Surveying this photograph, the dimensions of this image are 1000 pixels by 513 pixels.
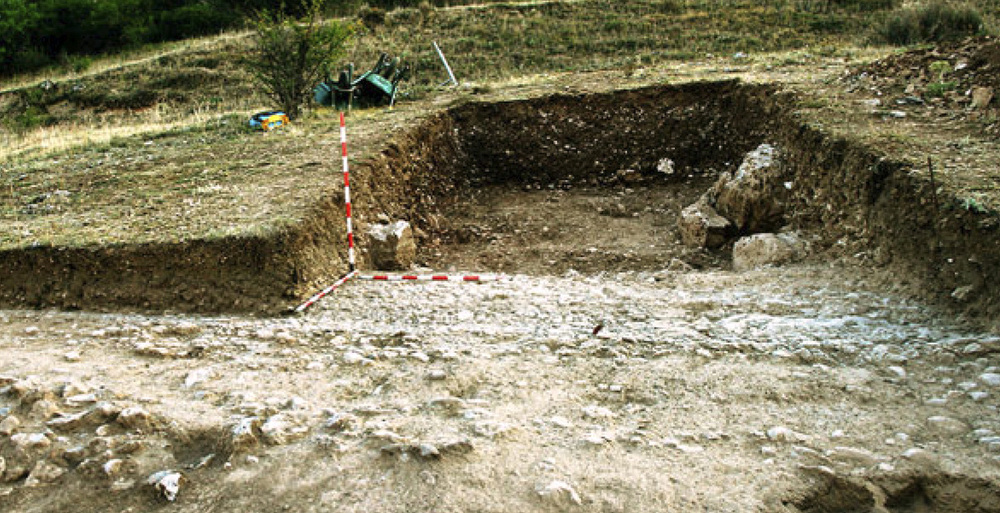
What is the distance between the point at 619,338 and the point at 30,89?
2833 cm

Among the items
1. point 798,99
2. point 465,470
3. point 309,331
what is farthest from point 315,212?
point 798,99

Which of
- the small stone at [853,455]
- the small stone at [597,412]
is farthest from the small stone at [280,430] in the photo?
the small stone at [853,455]

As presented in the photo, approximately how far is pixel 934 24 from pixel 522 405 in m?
13.0

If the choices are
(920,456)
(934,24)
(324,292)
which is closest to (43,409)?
(324,292)

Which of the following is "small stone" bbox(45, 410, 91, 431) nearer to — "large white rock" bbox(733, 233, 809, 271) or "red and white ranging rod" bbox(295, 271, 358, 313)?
"red and white ranging rod" bbox(295, 271, 358, 313)

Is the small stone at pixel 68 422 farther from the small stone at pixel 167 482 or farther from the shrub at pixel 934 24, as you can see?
the shrub at pixel 934 24

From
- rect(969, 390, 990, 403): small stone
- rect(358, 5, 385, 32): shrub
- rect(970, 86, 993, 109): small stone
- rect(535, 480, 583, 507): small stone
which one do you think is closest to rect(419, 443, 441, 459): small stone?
rect(535, 480, 583, 507): small stone

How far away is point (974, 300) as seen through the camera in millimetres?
4234

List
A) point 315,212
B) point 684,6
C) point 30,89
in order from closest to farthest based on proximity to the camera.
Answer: point 315,212, point 684,6, point 30,89

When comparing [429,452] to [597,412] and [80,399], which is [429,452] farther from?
[80,399]

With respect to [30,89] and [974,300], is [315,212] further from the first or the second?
[30,89]

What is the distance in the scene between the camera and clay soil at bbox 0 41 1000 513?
290 centimetres

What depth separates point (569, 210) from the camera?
30.2ft

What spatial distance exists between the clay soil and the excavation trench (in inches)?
1.5
